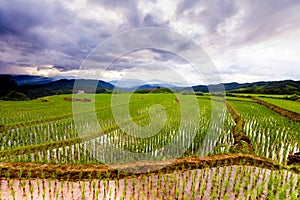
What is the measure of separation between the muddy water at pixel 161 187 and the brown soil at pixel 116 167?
0.21 metres

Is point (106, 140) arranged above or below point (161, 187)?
below

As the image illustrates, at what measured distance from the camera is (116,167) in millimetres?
5332

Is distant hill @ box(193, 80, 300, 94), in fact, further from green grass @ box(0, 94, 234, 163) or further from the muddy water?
the muddy water

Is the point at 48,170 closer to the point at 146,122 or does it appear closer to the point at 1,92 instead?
the point at 146,122

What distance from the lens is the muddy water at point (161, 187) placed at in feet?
13.9

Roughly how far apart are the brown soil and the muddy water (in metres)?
0.21

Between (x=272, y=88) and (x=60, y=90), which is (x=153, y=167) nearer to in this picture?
(x=60, y=90)

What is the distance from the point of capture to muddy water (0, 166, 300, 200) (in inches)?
166

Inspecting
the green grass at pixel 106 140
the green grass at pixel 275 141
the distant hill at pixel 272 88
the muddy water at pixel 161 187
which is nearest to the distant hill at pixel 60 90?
the green grass at pixel 106 140

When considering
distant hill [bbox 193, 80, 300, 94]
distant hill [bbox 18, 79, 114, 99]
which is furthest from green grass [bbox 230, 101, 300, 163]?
distant hill [bbox 18, 79, 114, 99]

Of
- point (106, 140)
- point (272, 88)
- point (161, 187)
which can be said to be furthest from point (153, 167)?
point (272, 88)

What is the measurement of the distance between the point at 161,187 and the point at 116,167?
140cm

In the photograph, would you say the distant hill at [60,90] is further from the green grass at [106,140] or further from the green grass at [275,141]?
the green grass at [275,141]

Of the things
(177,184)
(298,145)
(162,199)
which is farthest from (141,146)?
(298,145)
